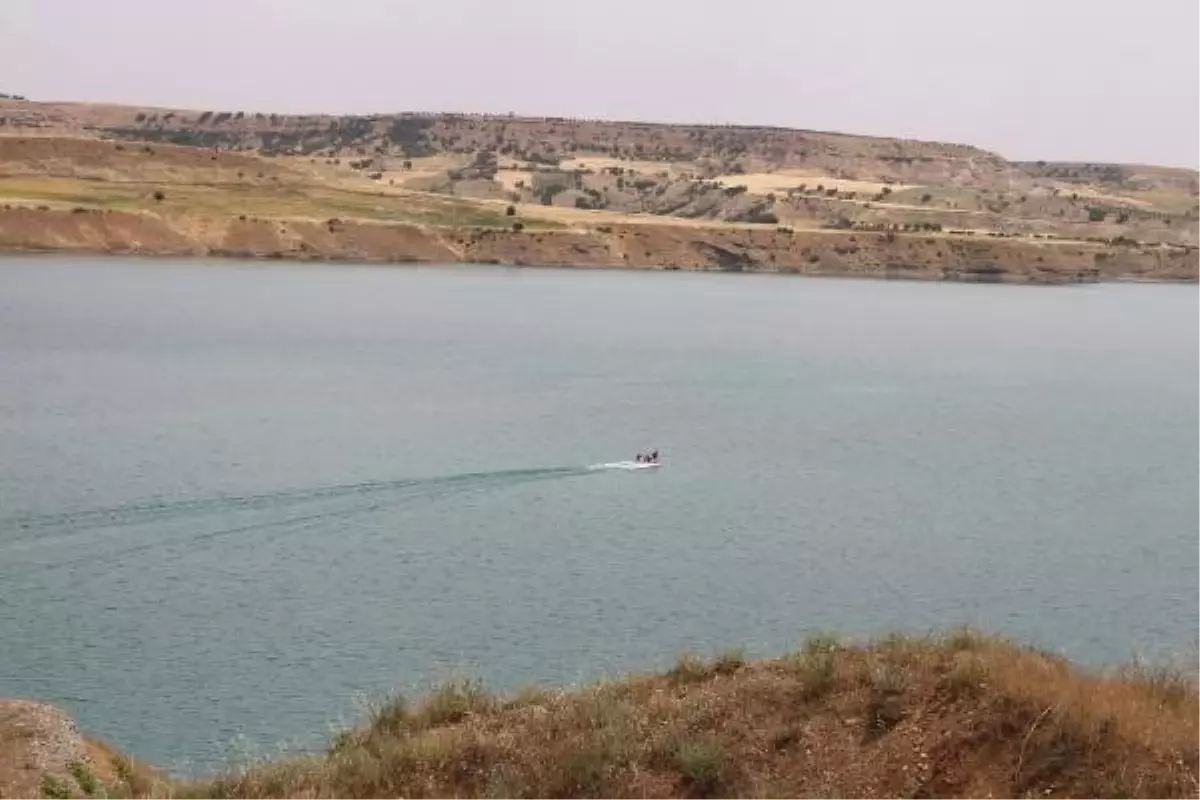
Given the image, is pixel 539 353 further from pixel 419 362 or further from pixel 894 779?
pixel 894 779

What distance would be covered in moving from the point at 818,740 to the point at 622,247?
124 m

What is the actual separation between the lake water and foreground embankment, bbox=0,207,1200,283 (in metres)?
32.2

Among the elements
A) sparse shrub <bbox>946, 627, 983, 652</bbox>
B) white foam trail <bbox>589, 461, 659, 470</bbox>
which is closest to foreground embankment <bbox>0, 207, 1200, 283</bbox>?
white foam trail <bbox>589, 461, 659, 470</bbox>

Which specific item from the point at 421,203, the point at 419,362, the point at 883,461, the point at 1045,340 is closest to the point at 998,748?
the point at 883,461

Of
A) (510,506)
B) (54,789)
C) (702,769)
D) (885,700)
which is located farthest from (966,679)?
(510,506)

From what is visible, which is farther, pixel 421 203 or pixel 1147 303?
pixel 421 203

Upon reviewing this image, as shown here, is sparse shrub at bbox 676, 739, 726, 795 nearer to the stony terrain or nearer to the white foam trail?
the white foam trail

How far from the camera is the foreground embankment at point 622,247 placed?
114m

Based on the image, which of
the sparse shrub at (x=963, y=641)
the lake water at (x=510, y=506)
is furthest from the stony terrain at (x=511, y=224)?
the sparse shrub at (x=963, y=641)

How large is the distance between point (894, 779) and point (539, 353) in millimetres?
62643

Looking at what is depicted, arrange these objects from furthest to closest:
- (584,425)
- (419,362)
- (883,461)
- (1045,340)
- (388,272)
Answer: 1. (388,272)
2. (1045,340)
3. (419,362)
4. (584,425)
5. (883,461)

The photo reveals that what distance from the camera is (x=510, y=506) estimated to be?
40125 mm

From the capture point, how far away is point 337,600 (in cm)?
3025

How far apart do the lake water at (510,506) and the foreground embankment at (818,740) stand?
827 cm
